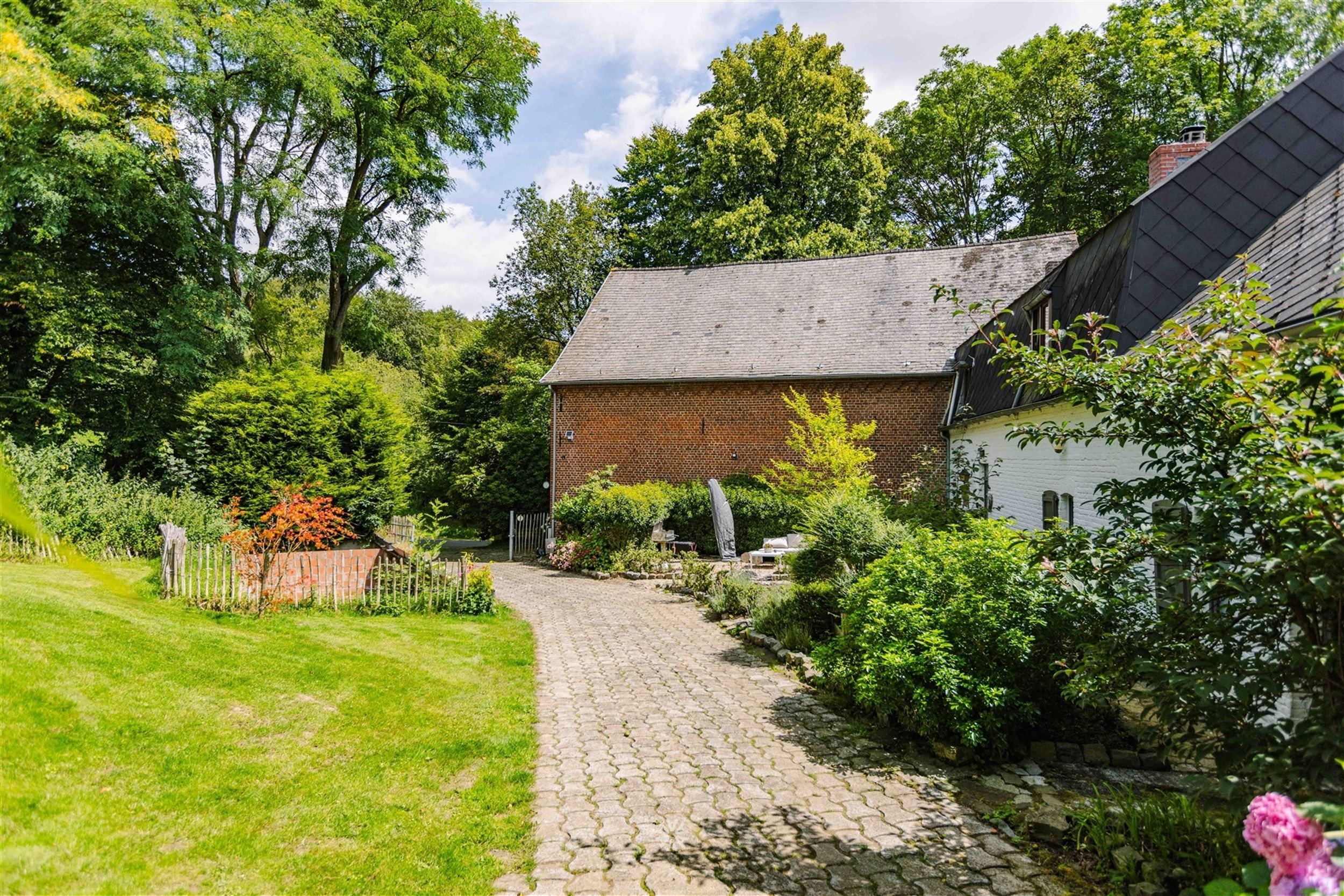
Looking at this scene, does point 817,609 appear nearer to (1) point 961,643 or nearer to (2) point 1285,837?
(1) point 961,643

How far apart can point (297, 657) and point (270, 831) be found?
396cm

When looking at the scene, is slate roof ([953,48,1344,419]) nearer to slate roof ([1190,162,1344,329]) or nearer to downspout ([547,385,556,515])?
slate roof ([1190,162,1344,329])

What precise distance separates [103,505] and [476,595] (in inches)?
285

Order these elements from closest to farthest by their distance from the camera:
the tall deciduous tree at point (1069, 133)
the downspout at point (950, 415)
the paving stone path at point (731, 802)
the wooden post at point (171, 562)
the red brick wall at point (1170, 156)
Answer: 1. the paving stone path at point (731, 802)
2. the wooden post at point (171, 562)
3. the red brick wall at point (1170, 156)
4. the downspout at point (950, 415)
5. the tall deciduous tree at point (1069, 133)

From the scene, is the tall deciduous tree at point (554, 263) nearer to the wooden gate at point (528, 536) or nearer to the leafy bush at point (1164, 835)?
the wooden gate at point (528, 536)

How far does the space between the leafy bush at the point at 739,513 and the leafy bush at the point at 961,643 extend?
10467mm

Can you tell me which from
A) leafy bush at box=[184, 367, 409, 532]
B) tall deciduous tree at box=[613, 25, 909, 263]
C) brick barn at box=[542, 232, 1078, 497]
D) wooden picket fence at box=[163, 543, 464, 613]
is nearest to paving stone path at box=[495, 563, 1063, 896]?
wooden picket fence at box=[163, 543, 464, 613]

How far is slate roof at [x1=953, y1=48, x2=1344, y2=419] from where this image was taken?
8.41 meters

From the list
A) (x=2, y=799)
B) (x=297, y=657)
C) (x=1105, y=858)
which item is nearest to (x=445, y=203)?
(x=297, y=657)

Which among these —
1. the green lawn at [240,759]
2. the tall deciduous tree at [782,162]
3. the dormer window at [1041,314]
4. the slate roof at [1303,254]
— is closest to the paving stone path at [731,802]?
the green lawn at [240,759]

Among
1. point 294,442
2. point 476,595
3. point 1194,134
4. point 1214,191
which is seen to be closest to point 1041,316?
point 1194,134

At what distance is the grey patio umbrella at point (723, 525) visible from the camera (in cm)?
1581

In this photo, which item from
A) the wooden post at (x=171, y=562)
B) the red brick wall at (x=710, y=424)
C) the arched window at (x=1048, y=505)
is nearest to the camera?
the wooden post at (x=171, y=562)

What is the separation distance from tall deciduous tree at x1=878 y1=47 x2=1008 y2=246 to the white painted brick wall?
58.7ft
